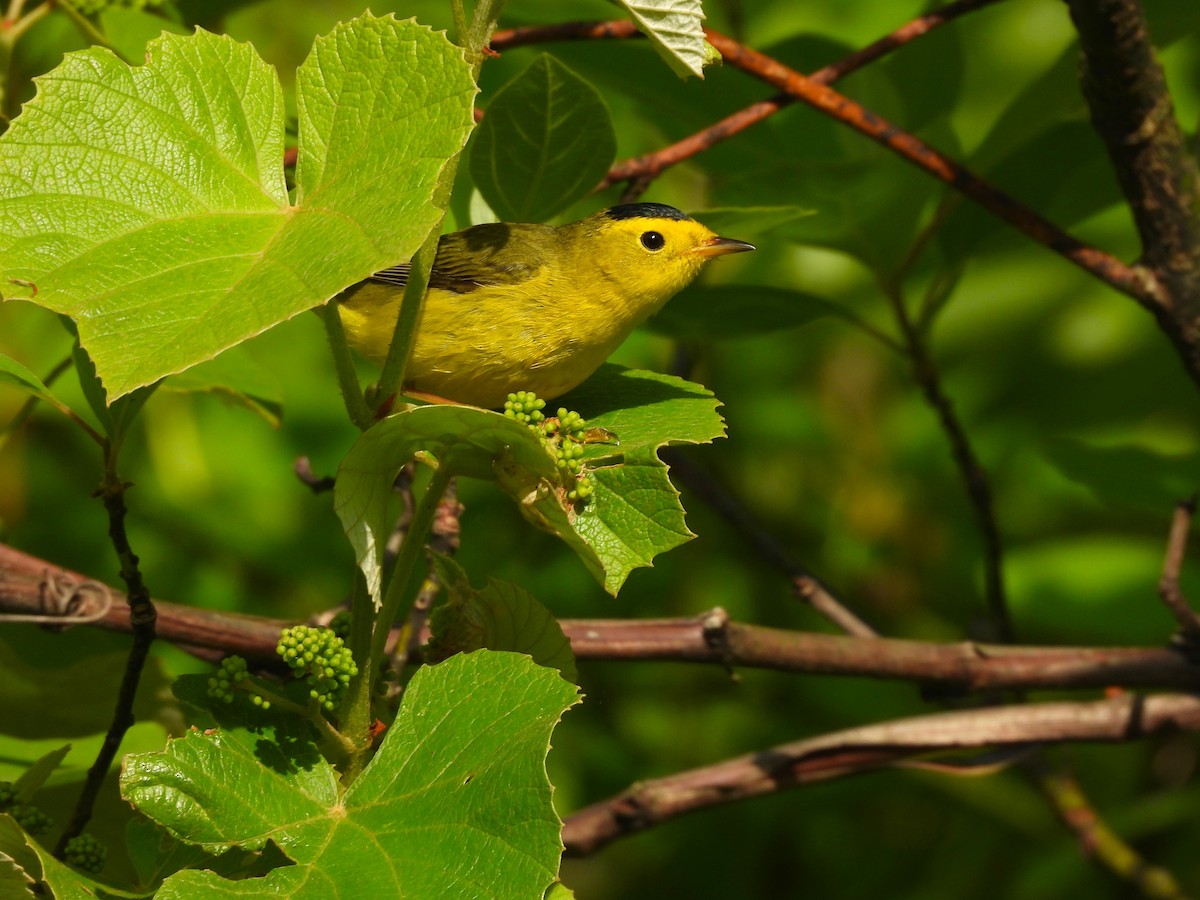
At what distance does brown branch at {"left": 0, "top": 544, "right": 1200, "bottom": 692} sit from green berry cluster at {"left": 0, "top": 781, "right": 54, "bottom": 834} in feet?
1.46

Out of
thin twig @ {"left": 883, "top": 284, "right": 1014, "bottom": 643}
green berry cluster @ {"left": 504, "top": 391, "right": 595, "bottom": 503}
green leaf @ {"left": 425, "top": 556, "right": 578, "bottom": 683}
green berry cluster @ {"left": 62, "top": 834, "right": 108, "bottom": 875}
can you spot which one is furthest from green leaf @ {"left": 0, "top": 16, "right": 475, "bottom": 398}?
thin twig @ {"left": 883, "top": 284, "right": 1014, "bottom": 643}

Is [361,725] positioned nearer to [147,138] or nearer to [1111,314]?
[147,138]

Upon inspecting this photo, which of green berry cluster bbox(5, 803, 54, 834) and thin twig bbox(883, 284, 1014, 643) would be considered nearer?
green berry cluster bbox(5, 803, 54, 834)

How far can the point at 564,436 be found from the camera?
1477 millimetres

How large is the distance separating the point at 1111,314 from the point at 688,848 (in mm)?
1837

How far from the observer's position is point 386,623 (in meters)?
1.43

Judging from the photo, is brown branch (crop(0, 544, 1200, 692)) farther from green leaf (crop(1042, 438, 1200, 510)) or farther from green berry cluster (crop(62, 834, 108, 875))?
Answer: green berry cluster (crop(62, 834, 108, 875))

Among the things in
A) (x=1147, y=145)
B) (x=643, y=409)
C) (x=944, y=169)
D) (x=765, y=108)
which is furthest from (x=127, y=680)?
(x=1147, y=145)

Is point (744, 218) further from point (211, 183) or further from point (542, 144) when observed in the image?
point (211, 183)

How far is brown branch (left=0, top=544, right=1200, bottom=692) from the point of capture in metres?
2.02

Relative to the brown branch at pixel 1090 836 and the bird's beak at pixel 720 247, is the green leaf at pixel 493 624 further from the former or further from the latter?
the brown branch at pixel 1090 836

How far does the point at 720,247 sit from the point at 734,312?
0.14m

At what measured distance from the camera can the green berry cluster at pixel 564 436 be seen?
142 cm

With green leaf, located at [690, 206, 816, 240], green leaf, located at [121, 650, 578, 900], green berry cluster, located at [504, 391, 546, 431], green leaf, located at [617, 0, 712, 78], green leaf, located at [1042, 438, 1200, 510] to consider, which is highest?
green leaf, located at [617, 0, 712, 78]
